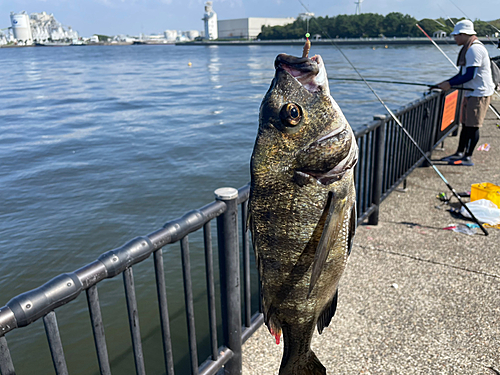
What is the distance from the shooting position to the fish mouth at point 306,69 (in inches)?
52.9

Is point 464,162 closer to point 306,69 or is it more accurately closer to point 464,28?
point 464,28

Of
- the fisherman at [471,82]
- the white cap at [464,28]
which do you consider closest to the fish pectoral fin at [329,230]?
the fisherman at [471,82]

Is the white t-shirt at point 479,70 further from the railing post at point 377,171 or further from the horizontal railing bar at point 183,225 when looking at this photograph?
the horizontal railing bar at point 183,225

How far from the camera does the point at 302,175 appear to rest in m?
1.41

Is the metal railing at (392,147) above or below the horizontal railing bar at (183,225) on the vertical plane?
below

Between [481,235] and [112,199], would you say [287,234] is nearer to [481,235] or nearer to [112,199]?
[481,235]

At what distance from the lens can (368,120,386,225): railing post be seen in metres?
5.45

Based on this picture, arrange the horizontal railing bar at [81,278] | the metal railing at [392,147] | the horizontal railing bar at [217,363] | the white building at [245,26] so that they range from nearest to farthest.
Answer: the horizontal railing bar at [81,278] → the horizontal railing bar at [217,363] → the metal railing at [392,147] → the white building at [245,26]

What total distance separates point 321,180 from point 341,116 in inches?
8.8

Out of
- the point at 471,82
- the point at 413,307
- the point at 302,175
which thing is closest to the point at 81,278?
the point at 302,175

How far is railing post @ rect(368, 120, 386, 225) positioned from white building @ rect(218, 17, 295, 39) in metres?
171

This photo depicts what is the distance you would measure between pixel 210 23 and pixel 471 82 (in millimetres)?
195718

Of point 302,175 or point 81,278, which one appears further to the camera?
point 81,278

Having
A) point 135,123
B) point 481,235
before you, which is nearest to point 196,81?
point 135,123
